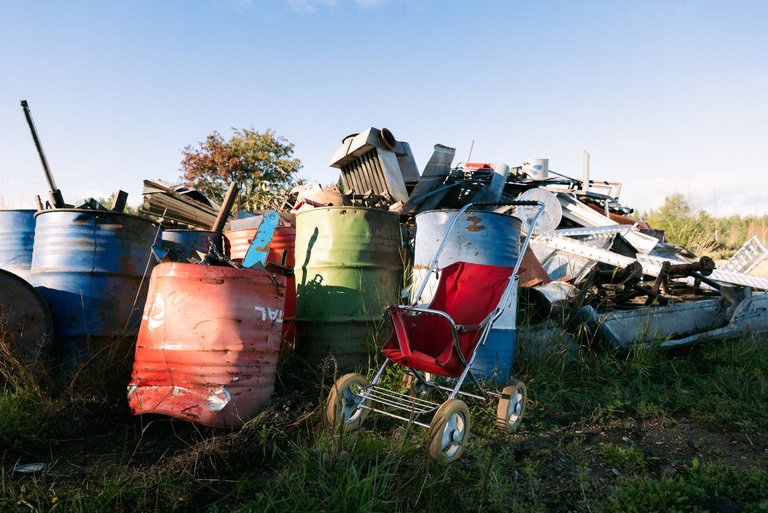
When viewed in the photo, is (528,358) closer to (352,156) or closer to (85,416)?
(85,416)

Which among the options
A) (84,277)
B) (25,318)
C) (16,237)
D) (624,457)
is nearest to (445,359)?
(624,457)

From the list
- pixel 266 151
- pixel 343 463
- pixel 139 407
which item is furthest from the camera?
pixel 266 151

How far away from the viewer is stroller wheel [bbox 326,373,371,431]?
119 inches

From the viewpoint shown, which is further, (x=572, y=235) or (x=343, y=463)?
(x=572, y=235)

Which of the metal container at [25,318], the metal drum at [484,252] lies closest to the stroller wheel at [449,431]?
the metal drum at [484,252]

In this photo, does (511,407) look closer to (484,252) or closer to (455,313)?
(455,313)

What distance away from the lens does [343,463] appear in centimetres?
247

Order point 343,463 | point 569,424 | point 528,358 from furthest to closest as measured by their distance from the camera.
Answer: point 528,358 < point 569,424 < point 343,463

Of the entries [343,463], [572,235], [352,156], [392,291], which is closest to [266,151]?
[352,156]

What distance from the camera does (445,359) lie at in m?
3.10

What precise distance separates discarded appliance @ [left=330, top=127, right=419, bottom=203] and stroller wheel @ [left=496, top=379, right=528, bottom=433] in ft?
10.6

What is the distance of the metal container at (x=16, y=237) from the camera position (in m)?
4.39

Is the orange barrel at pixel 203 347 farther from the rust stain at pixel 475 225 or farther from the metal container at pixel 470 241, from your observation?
the rust stain at pixel 475 225

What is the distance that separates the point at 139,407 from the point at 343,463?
133 centimetres
